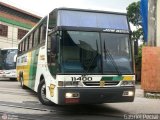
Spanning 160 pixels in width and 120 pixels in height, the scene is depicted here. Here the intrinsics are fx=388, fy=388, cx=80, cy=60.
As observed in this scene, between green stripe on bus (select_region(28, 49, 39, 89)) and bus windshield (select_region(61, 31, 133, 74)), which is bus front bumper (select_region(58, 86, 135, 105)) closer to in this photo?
bus windshield (select_region(61, 31, 133, 74))

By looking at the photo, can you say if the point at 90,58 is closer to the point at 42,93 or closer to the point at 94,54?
the point at 94,54

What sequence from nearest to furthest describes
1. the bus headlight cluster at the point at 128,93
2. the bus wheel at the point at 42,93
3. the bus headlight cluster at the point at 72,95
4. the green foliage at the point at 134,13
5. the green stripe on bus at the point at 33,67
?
the bus headlight cluster at the point at 72,95 → the bus headlight cluster at the point at 128,93 → the bus wheel at the point at 42,93 → the green stripe on bus at the point at 33,67 → the green foliage at the point at 134,13

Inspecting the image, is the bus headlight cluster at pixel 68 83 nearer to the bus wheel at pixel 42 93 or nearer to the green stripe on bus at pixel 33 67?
the bus wheel at pixel 42 93

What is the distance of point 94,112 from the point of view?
1170 centimetres

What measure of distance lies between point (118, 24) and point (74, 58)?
175 centimetres

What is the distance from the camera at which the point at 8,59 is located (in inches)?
1228

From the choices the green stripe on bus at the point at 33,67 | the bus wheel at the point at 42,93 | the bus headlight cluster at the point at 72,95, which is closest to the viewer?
the bus headlight cluster at the point at 72,95

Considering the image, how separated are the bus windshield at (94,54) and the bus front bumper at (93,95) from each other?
1.58 ft

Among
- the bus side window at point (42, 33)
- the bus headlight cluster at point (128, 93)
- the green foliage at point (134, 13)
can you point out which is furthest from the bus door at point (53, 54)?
the green foliage at point (134, 13)

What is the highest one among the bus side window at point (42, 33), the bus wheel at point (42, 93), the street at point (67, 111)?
the bus side window at point (42, 33)

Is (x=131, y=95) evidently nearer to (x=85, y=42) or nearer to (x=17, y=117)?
(x=85, y=42)

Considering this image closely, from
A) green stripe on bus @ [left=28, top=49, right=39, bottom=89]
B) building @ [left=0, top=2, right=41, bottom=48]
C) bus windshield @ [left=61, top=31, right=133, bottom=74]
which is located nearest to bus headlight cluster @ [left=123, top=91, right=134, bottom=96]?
bus windshield @ [left=61, top=31, right=133, bottom=74]

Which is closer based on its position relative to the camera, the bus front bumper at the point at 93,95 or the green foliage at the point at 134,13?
the bus front bumper at the point at 93,95

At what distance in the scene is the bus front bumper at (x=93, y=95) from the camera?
10.3 m
